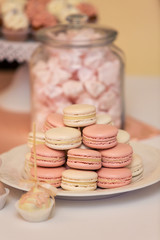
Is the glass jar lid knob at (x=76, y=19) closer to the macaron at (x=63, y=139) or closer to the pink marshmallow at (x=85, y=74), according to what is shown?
the pink marshmallow at (x=85, y=74)

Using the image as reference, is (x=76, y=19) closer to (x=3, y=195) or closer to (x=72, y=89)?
(x=72, y=89)

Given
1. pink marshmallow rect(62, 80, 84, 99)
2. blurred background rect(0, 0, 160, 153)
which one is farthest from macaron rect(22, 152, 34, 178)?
blurred background rect(0, 0, 160, 153)

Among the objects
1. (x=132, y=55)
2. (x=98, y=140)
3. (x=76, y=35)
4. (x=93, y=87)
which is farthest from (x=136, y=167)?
(x=132, y=55)

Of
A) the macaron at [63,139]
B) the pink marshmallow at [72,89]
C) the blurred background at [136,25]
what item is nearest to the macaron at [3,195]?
the macaron at [63,139]

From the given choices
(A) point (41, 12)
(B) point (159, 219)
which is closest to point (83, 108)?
(B) point (159, 219)

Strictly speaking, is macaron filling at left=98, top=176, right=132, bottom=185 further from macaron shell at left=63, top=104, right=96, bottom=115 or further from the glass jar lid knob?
the glass jar lid knob
